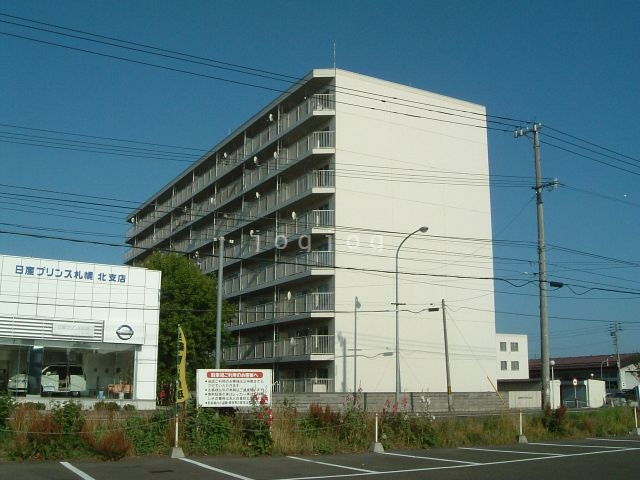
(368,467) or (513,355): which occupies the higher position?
(513,355)

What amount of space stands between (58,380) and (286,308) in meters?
16.7

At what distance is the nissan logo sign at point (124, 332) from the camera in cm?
3261

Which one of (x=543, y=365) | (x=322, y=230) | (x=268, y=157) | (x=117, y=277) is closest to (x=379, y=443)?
(x=543, y=365)

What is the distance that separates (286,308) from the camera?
45094mm

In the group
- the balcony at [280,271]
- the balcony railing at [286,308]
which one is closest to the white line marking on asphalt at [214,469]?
the balcony at [280,271]

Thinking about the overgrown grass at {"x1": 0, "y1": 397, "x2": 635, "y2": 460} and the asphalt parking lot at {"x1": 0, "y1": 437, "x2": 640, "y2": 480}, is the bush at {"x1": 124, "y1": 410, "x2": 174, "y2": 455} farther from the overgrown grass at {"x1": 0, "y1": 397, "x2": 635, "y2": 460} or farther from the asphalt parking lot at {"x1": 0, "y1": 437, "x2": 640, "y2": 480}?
the asphalt parking lot at {"x1": 0, "y1": 437, "x2": 640, "y2": 480}

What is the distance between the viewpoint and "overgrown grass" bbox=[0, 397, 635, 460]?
16.3 m

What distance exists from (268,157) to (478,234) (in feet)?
52.9

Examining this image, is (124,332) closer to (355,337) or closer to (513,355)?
(355,337)

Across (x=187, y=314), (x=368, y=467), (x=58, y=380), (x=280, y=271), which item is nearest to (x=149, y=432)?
(x=368, y=467)

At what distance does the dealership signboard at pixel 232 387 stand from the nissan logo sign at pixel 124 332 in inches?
589

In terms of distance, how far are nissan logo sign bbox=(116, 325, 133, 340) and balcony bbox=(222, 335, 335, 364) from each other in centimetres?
1211

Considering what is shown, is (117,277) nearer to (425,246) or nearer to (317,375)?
(317,375)

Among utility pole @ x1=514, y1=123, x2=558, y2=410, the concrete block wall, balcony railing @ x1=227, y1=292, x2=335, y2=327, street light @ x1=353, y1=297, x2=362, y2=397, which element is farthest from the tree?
utility pole @ x1=514, y1=123, x2=558, y2=410
